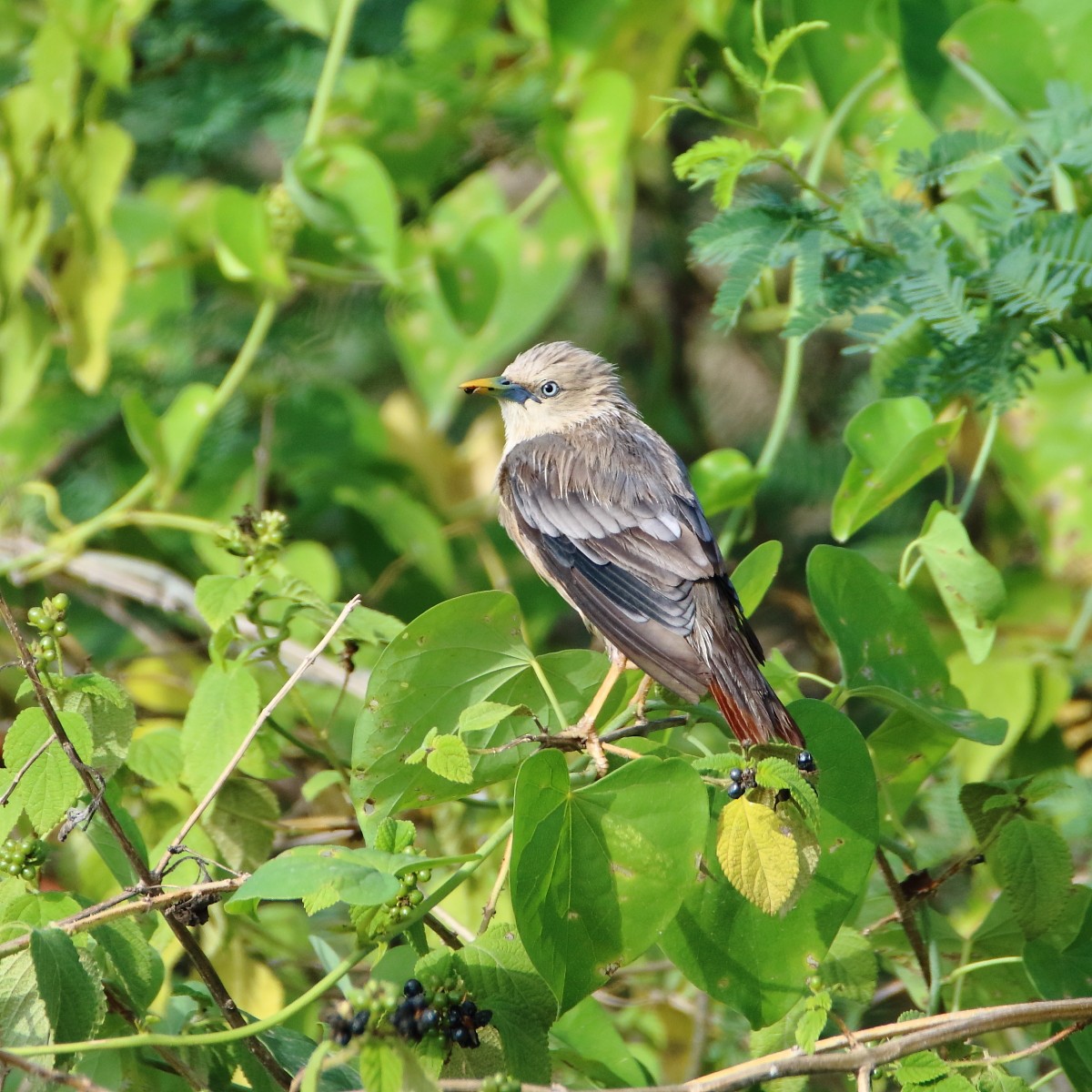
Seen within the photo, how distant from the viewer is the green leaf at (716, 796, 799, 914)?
196 cm

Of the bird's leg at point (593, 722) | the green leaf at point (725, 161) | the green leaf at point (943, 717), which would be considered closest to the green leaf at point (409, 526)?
the bird's leg at point (593, 722)

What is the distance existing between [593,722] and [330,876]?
832 mm

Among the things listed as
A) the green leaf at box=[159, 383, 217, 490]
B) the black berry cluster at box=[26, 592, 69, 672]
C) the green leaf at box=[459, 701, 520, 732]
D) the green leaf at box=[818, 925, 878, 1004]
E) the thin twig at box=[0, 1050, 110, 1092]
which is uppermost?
the green leaf at box=[159, 383, 217, 490]

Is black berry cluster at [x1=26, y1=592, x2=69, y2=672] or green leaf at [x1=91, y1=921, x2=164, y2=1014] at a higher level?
black berry cluster at [x1=26, y1=592, x2=69, y2=672]

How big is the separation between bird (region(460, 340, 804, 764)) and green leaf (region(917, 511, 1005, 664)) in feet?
1.55

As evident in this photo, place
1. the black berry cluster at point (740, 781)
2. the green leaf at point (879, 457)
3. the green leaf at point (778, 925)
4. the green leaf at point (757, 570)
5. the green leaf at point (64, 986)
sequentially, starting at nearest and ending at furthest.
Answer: the green leaf at point (64, 986) → the black berry cluster at point (740, 781) → the green leaf at point (778, 925) → the green leaf at point (757, 570) → the green leaf at point (879, 457)

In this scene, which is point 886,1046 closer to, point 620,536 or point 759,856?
point 759,856

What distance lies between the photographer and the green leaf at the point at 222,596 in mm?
2422

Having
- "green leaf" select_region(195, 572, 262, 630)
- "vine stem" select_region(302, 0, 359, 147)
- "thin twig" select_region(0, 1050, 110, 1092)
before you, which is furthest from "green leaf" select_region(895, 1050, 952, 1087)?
"vine stem" select_region(302, 0, 359, 147)

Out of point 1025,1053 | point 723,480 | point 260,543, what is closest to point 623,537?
point 723,480

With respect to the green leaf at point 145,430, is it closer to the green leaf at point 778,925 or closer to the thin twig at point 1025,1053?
the green leaf at point 778,925

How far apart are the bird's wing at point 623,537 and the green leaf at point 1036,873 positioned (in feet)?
2.25

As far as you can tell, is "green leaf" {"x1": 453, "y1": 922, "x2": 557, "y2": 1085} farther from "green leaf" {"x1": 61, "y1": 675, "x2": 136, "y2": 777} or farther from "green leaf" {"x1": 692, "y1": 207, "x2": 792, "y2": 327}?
"green leaf" {"x1": 692, "y1": 207, "x2": 792, "y2": 327}

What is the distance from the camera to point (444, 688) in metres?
2.39
